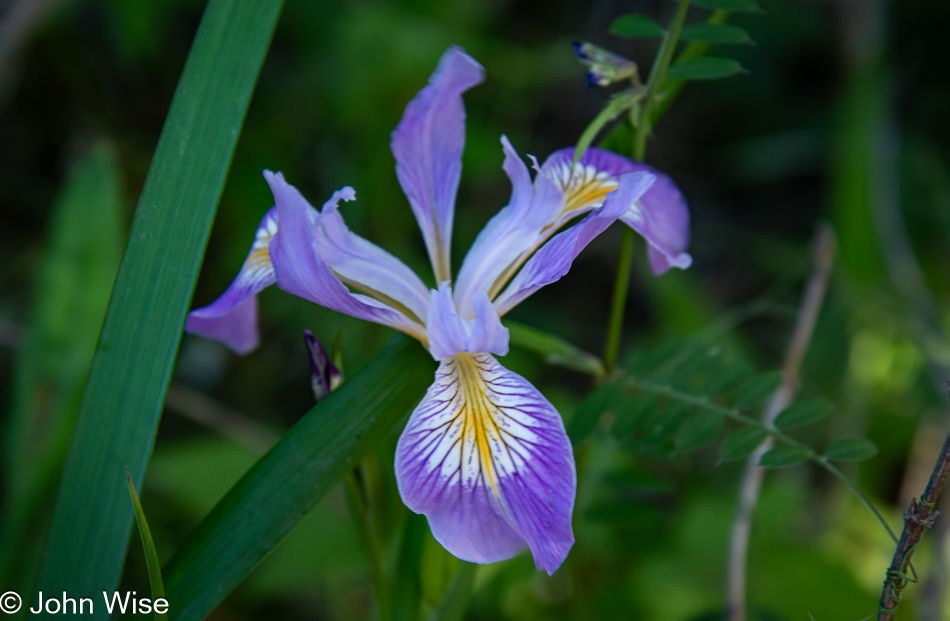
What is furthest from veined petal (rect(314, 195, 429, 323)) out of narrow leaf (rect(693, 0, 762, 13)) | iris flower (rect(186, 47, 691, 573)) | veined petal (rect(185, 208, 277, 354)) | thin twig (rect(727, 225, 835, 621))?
thin twig (rect(727, 225, 835, 621))

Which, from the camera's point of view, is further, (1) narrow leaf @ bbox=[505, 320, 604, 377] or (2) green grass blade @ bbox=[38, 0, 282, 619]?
(1) narrow leaf @ bbox=[505, 320, 604, 377]

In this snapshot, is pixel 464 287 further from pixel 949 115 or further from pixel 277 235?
pixel 949 115

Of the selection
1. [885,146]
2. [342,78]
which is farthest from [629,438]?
[885,146]

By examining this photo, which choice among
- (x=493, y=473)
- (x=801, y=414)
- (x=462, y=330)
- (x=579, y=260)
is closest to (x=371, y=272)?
(x=462, y=330)

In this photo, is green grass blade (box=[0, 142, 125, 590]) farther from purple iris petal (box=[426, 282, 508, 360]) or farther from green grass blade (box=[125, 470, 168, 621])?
purple iris petal (box=[426, 282, 508, 360])

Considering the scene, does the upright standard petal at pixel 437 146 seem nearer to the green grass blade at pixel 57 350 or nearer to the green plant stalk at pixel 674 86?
the green plant stalk at pixel 674 86

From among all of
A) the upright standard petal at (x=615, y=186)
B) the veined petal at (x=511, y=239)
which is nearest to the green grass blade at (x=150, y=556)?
the veined petal at (x=511, y=239)

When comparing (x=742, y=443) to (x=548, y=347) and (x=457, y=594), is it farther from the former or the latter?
(x=457, y=594)
